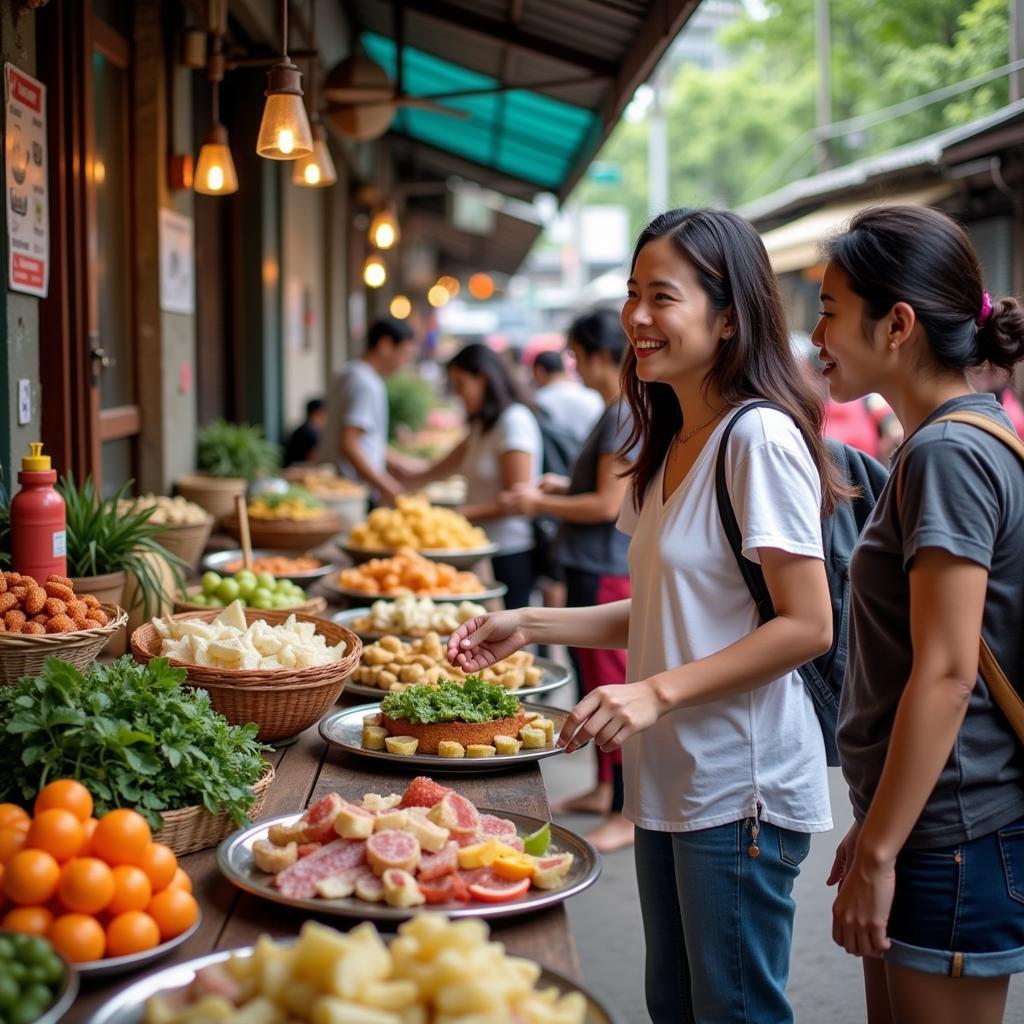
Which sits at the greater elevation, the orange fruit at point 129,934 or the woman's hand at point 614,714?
the woman's hand at point 614,714

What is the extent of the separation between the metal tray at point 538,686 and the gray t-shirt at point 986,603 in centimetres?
129

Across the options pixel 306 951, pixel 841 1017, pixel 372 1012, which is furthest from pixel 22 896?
pixel 841 1017

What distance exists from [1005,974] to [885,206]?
1.35 metres

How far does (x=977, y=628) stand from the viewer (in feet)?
6.40

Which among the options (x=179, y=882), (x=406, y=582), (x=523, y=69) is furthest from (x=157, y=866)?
(x=523, y=69)

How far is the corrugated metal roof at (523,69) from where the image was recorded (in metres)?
6.56

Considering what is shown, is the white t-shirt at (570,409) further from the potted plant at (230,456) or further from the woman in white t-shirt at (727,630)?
the woman in white t-shirt at (727,630)

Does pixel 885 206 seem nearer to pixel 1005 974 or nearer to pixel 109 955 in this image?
pixel 1005 974

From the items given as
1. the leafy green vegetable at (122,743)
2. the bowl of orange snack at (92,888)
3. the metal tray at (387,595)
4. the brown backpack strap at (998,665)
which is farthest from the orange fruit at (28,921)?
the metal tray at (387,595)

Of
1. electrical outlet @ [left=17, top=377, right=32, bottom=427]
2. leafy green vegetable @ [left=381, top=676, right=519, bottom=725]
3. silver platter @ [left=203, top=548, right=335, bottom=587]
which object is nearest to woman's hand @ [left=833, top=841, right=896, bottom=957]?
leafy green vegetable @ [left=381, top=676, right=519, bottom=725]

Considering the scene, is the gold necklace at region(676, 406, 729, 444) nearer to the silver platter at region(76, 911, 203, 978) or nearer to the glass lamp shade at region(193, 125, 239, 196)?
the silver platter at region(76, 911, 203, 978)

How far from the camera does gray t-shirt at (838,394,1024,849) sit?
1.96 meters

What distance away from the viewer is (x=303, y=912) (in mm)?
1984

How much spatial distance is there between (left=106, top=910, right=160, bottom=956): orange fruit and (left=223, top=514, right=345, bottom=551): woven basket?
4115 mm
